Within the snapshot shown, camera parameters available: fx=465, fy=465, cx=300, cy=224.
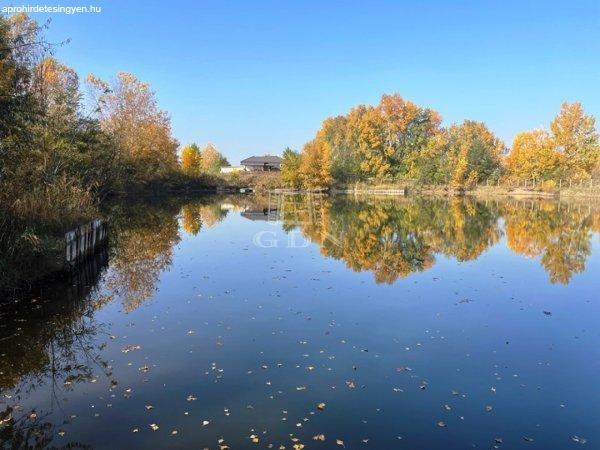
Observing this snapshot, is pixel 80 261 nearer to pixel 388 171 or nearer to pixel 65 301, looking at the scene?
pixel 65 301

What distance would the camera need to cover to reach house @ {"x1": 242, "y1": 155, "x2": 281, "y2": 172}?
105694 millimetres

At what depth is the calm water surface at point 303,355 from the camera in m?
5.59

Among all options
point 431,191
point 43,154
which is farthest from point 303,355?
point 431,191

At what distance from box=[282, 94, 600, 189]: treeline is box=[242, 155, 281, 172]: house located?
27503 mm

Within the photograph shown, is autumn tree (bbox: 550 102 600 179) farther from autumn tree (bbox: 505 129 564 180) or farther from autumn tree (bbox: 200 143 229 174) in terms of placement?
autumn tree (bbox: 200 143 229 174)

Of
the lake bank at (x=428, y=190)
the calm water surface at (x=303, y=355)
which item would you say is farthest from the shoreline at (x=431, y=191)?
the calm water surface at (x=303, y=355)

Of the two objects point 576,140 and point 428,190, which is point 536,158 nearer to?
point 576,140

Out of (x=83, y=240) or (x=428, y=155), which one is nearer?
(x=83, y=240)

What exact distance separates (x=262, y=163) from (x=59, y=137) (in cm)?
8579

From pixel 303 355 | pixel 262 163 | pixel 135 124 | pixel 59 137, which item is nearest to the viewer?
pixel 303 355

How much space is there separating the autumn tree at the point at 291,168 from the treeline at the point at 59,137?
20591 millimetres

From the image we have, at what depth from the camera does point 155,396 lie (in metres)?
6.30

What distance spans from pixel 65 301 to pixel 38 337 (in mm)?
2525

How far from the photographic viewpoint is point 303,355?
25.7ft
